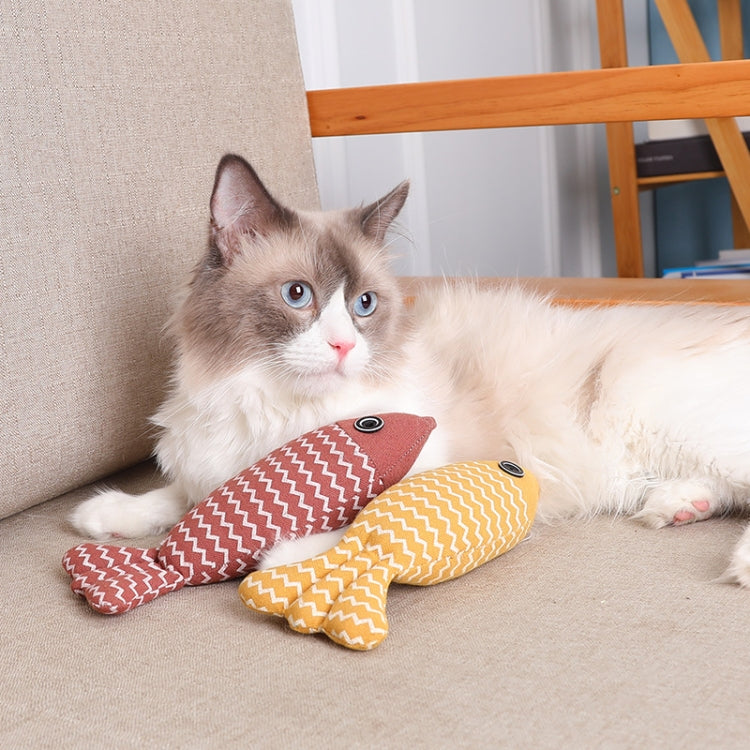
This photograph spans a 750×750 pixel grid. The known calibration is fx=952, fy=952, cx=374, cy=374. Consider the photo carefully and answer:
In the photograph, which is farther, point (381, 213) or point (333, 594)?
point (381, 213)

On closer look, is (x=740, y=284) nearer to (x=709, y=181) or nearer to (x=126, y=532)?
(x=126, y=532)

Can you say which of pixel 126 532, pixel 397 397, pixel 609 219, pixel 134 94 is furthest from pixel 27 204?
pixel 609 219

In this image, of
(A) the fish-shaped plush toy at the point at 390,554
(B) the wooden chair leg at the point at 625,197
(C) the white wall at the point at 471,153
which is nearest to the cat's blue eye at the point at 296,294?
(A) the fish-shaped plush toy at the point at 390,554

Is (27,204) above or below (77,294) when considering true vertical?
above

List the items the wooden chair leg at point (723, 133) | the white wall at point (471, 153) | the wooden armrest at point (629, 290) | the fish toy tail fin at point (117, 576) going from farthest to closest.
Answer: the wooden chair leg at point (723, 133), the white wall at point (471, 153), the wooden armrest at point (629, 290), the fish toy tail fin at point (117, 576)

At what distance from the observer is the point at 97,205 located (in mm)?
1426

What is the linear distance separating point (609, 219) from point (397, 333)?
2.97m

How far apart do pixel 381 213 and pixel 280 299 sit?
0.25m

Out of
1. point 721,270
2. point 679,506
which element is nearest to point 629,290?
point 679,506

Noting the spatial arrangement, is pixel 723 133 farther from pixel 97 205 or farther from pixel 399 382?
pixel 97 205

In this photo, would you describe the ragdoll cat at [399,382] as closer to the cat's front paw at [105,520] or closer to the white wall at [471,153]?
the cat's front paw at [105,520]

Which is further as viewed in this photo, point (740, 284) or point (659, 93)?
point (740, 284)

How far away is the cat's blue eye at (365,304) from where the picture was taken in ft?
4.10

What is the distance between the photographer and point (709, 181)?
154 inches
